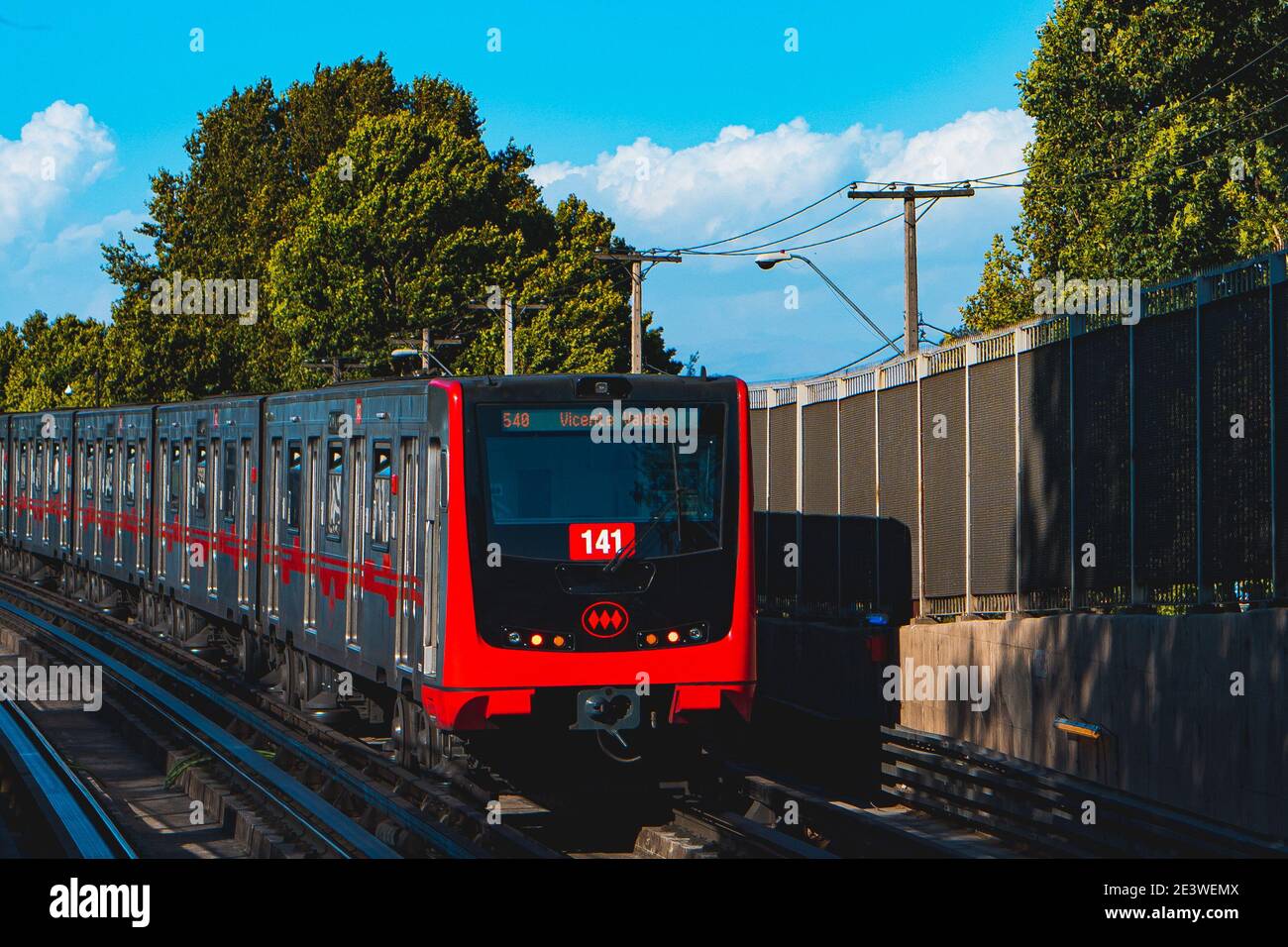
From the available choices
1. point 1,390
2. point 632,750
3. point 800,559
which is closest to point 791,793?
point 632,750

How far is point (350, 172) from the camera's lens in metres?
64.9

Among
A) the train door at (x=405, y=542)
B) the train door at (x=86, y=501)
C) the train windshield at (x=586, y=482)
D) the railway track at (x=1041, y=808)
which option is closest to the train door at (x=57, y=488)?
the train door at (x=86, y=501)

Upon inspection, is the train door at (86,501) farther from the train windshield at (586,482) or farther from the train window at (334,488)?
the train windshield at (586,482)

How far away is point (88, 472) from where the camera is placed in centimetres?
3488

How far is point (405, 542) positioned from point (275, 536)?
6089 millimetres

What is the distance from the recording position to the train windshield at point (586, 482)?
13461 millimetres

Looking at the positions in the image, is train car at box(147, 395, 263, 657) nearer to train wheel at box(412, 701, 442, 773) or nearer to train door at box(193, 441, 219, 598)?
train door at box(193, 441, 219, 598)

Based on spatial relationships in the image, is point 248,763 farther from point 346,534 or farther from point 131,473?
point 131,473

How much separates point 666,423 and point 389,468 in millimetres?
2788

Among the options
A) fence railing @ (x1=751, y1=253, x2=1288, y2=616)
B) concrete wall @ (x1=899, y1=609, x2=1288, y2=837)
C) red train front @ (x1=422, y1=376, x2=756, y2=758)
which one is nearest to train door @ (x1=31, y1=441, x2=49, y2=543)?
fence railing @ (x1=751, y1=253, x2=1288, y2=616)

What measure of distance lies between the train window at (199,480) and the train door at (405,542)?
10702 mm

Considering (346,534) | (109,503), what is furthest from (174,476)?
(346,534)

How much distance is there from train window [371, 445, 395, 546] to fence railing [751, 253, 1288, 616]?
21.1ft

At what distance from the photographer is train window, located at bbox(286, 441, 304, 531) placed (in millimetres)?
19047
